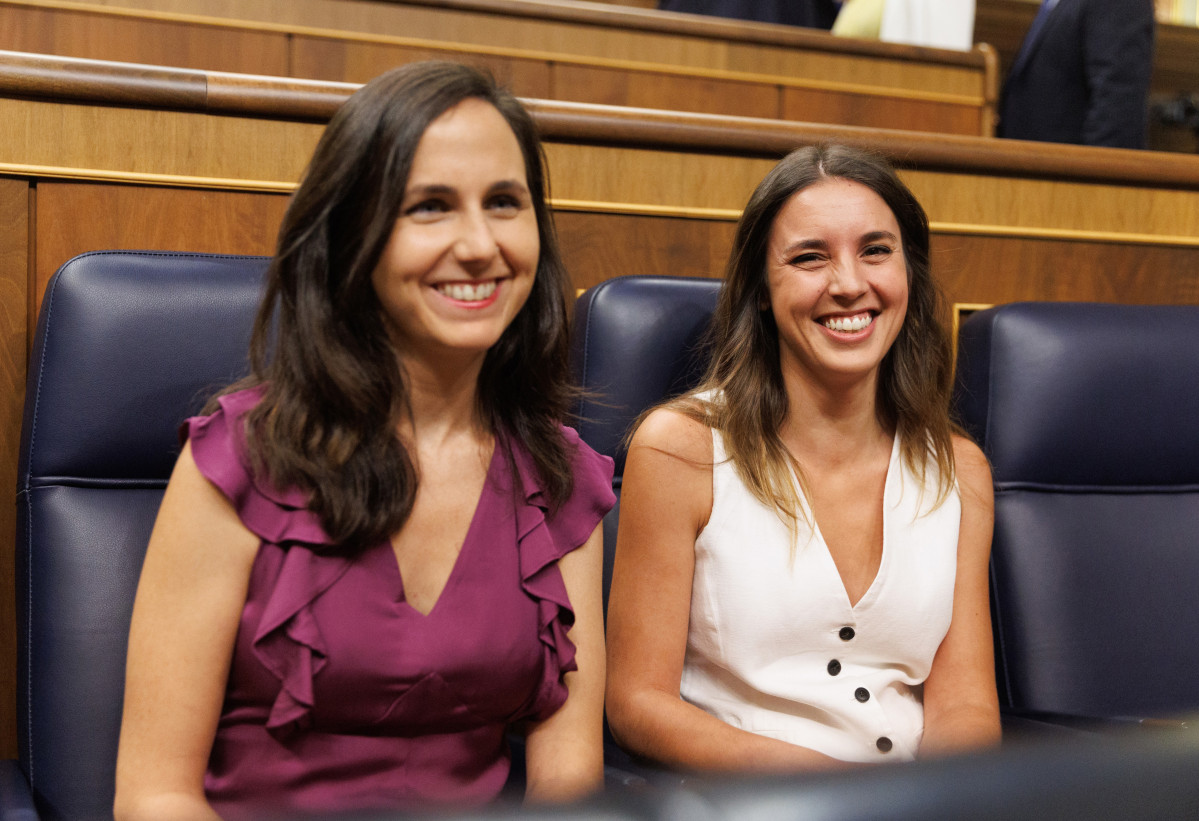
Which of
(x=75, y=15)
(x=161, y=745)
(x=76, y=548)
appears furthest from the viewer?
(x=75, y=15)

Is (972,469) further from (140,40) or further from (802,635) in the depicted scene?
(140,40)

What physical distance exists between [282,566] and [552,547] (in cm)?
19

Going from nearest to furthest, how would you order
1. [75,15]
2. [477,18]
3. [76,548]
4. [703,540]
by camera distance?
[76,548], [703,540], [75,15], [477,18]

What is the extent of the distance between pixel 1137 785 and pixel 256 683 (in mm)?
612

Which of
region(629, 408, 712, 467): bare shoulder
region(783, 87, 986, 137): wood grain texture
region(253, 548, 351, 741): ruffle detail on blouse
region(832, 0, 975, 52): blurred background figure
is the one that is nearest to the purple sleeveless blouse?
region(253, 548, 351, 741): ruffle detail on blouse

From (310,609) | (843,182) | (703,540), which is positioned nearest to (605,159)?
(843,182)

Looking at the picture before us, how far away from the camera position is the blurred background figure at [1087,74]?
87.7 inches

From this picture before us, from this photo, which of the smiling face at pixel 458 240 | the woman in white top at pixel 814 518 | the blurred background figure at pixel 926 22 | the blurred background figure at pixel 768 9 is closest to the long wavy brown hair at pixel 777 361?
the woman in white top at pixel 814 518

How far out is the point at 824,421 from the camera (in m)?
1.08

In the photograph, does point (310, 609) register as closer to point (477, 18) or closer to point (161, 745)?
point (161, 745)

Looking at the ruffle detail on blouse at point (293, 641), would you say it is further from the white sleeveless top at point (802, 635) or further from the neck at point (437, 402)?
the white sleeveless top at point (802, 635)

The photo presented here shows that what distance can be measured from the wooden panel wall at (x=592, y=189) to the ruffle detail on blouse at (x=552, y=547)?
466 mm

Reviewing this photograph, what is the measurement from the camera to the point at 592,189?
4.24ft

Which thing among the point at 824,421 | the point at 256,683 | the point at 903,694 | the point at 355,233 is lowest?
the point at 903,694
